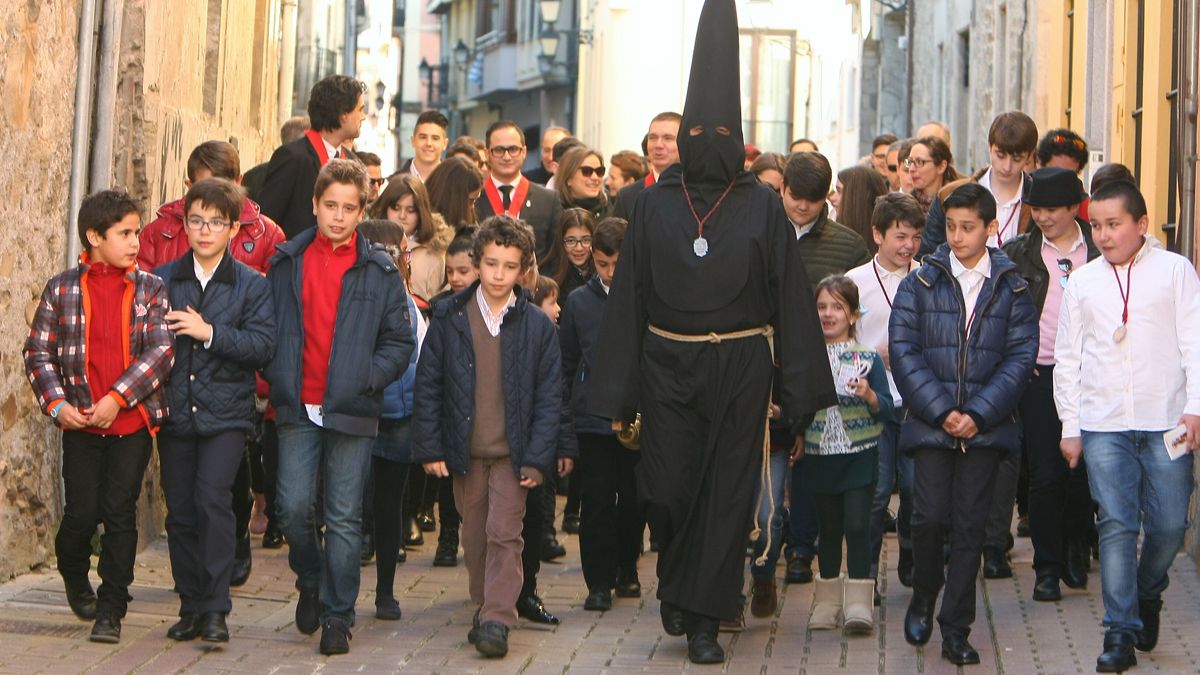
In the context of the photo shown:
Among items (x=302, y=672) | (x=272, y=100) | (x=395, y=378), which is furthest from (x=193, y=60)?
(x=302, y=672)

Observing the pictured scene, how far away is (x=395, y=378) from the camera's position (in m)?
8.38

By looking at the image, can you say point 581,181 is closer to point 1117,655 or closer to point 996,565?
point 996,565

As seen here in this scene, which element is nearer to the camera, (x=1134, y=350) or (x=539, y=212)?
(x=1134, y=350)

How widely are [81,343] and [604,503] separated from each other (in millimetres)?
2362

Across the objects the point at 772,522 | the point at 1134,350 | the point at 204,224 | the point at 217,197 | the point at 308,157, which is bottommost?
the point at 772,522

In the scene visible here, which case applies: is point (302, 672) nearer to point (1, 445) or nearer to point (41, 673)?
point (41, 673)

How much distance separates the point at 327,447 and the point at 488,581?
80cm

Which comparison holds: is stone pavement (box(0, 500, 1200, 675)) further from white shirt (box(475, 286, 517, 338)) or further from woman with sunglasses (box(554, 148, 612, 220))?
woman with sunglasses (box(554, 148, 612, 220))

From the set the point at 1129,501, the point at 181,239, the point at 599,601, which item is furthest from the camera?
the point at 181,239

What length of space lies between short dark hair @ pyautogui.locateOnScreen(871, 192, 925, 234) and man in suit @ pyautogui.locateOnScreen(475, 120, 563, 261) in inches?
105

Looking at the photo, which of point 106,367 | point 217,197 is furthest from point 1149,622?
point 106,367

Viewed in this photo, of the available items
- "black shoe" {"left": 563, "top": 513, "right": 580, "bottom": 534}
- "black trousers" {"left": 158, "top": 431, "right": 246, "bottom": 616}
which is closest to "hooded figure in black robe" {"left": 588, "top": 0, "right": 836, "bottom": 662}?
"black trousers" {"left": 158, "top": 431, "right": 246, "bottom": 616}

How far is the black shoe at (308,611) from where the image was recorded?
28.0 ft

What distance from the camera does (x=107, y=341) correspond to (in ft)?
27.0
